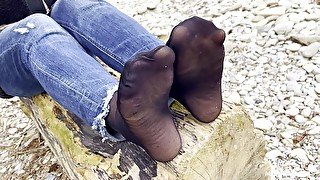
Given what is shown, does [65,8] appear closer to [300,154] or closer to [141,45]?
[141,45]

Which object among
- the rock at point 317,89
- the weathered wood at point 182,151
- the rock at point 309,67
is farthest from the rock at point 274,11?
the weathered wood at point 182,151

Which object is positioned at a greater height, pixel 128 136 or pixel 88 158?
pixel 128 136

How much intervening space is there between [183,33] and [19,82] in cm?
53

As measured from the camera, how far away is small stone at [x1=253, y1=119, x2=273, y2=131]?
70.7 inches

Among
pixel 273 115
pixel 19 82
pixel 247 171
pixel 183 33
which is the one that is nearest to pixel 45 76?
pixel 19 82

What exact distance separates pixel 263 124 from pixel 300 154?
178 millimetres

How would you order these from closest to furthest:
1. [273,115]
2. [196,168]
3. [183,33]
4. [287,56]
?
[183,33]
[196,168]
[273,115]
[287,56]

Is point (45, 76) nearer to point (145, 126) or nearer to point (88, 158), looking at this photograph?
point (88, 158)

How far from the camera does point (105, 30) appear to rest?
1.36 metres

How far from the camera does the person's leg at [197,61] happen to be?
1089 millimetres

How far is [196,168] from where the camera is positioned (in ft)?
3.90

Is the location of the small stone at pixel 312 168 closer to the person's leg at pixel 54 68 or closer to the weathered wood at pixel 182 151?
the weathered wood at pixel 182 151

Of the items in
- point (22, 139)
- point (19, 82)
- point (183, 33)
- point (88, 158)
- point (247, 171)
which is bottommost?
point (22, 139)

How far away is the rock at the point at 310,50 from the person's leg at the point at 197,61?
92 centimetres
